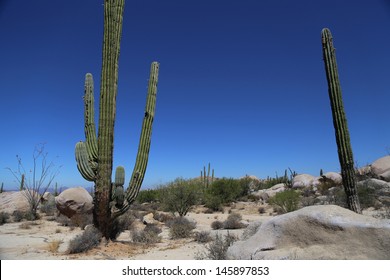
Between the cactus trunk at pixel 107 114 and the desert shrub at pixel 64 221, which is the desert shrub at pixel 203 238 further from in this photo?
the desert shrub at pixel 64 221

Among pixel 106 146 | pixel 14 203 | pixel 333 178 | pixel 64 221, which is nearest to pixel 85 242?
pixel 106 146

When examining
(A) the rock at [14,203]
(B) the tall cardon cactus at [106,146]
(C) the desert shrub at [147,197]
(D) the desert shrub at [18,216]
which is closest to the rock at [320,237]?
(B) the tall cardon cactus at [106,146]

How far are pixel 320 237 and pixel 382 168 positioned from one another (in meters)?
26.0

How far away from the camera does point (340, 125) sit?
8422 mm

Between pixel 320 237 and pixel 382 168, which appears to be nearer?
pixel 320 237

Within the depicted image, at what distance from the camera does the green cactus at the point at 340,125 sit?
802 cm

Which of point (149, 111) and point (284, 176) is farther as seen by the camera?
point (284, 176)

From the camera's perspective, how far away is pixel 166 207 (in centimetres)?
1875

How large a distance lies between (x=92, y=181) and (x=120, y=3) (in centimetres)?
543

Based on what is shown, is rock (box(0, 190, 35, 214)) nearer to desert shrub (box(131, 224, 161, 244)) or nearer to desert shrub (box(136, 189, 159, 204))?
desert shrub (box(136, 189, 159, 204))

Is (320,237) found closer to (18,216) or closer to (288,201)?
(288,201)

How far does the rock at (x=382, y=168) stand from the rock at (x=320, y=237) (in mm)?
23228
